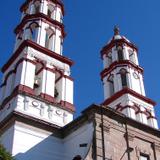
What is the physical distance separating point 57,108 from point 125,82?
10645 mm

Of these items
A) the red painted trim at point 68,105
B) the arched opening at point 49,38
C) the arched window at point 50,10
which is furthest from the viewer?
the arched window at point 50,10

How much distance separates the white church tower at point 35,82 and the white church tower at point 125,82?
6.28 meters

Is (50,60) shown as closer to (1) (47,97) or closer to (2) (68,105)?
(1) (47,97)

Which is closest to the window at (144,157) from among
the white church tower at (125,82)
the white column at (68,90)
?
the white column at (68,90)

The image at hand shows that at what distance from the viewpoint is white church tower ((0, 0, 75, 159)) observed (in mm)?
21328

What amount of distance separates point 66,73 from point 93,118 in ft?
24.6

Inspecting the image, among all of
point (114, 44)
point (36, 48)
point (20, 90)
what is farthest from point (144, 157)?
point (114, 44)

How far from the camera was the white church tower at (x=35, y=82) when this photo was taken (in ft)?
70.0

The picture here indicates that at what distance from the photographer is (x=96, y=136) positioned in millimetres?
19016

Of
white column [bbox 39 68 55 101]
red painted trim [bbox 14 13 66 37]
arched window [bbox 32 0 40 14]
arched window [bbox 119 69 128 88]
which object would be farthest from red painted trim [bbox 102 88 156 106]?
arched window [bbox 32 0 40 14]

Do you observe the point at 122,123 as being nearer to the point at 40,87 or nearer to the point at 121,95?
the point at 40,87

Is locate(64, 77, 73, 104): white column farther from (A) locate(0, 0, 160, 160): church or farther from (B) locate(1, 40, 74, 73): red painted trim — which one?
(B) locate(1, 40, 74, 73): red painted trim

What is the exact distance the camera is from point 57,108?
23.9 metres

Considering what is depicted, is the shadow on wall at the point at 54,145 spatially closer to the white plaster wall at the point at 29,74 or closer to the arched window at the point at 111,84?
the white plaster wall at the point at 29,74
